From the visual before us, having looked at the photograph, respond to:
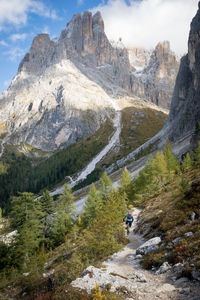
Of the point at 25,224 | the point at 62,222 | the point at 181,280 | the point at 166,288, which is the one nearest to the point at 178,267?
the point at 181,280

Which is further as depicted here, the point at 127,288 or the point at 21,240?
the point at 21,240

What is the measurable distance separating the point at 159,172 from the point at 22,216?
3163 cm

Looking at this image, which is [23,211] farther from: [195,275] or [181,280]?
[195,275]

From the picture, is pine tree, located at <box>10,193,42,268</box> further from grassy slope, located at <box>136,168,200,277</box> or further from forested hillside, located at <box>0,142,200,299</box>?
grassy slope, located at <box>136,168,200,277</box>

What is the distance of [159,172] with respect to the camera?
151 ft

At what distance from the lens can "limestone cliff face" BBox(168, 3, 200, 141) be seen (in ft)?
396

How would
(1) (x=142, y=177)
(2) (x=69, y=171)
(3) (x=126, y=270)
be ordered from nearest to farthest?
(3) (x=126, y=270)
(1) (x=142, y=177)
(2) (x=69, y=171)

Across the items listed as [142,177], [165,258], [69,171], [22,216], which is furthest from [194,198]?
[69,171]

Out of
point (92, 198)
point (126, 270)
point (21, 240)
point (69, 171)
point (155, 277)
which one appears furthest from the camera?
point (69, 171)

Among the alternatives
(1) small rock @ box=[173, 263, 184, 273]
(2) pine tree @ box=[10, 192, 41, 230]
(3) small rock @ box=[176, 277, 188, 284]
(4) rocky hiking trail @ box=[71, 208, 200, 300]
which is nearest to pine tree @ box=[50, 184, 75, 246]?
(2) pine tree @ box=[10, 192, 41, 230]

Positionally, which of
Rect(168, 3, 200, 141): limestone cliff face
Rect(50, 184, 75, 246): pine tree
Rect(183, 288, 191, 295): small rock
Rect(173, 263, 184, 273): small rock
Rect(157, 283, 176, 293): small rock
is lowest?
Rect(50, 184, 75, 246): pine tree

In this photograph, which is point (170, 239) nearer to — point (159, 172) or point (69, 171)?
point (159, 172)

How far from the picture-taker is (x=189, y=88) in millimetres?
141000

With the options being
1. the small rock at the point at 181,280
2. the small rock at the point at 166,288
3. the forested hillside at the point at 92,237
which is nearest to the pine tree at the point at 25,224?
the forested hillside at the point at 92,237
